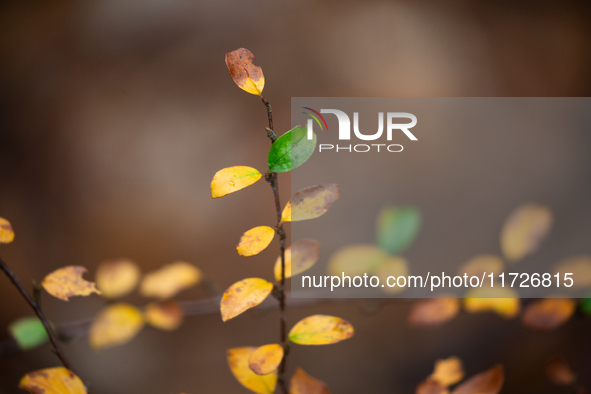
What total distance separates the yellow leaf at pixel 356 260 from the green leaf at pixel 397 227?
0.05 feet

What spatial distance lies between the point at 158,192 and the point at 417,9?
0.48m

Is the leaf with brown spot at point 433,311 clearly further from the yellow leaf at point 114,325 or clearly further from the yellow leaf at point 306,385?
the yellow leaf at point 114,325

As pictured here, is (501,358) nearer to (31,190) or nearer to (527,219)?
(527,219)

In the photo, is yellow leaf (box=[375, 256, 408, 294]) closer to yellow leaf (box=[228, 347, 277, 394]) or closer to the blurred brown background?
the blurred brown background

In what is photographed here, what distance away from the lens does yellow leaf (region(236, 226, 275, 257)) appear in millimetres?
305

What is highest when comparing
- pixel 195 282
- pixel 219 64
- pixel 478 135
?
pixel 219 64

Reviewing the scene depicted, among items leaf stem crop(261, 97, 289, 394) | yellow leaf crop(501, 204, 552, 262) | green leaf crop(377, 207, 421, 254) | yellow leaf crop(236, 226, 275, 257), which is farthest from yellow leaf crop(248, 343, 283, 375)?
yellow leaf crop(501, 204, 552, 262)

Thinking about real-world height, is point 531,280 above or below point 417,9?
below

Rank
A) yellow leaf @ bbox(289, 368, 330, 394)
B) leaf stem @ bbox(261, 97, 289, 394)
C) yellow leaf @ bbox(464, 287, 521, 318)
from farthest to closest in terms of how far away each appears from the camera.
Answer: yellow leaf @ bbox(464, 287, 521, 318) → yellow leaf @ bbox(289, 368, 330, 394) → leaf stem @ bbox(261, 97, 289, 394)

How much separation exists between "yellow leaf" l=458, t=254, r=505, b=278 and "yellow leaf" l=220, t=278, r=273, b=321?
303 mm

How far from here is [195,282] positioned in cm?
55

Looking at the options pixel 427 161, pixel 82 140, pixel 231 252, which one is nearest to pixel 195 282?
pixel 231 252

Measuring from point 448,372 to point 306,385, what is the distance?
0.23 meters

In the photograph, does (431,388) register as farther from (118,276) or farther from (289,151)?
(118,276)
